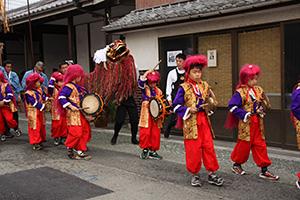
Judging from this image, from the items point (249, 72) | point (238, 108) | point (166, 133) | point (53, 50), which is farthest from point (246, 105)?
point (53, 50)

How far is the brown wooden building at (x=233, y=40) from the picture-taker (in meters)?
6.84

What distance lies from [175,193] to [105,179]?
3.87 feet

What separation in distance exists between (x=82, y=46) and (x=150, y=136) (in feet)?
30.7

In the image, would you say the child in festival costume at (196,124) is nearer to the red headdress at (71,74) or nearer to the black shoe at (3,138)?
the red headdress at (71,74)

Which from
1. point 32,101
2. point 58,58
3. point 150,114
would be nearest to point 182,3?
point 150,114

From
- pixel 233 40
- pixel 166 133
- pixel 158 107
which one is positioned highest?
pixel 233 40

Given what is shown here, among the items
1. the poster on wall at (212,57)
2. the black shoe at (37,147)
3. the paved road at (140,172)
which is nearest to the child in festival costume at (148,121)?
the paved road at (140,172)

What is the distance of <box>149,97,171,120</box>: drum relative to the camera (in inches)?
246

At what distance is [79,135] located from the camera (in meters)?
6.65

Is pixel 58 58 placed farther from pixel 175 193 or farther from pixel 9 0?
pixel 175 193

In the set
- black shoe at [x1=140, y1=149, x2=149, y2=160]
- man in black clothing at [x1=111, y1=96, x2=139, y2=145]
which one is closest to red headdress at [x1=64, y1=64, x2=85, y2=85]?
man in black clothing at [x1=111, y1=96, x2=139, y2=145]

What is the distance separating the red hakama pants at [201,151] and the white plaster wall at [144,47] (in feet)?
15.1

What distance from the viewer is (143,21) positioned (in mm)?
8867

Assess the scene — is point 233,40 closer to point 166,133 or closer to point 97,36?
point 166,133
